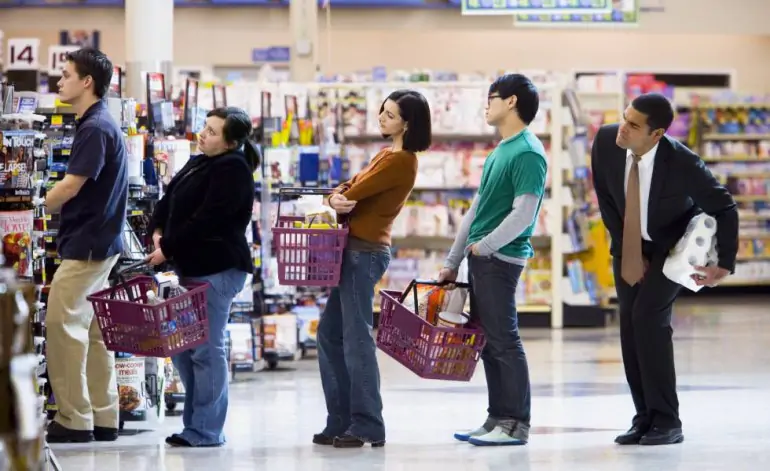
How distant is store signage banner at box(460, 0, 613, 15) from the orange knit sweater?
21.3ft

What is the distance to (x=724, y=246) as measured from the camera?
5.79 meters

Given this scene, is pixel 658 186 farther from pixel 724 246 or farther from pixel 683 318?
pixel 683 318

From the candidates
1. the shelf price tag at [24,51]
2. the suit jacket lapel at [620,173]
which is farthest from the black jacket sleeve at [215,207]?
the shelf price tag at [24,51]

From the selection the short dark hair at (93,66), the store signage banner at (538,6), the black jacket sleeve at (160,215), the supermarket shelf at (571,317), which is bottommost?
the supermarket shelf at (571,317)

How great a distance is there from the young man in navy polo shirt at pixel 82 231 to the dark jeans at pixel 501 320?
5.04 feet

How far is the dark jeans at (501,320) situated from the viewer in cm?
576

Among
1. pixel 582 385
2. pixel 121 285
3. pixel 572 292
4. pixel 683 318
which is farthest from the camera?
pixel 683 318

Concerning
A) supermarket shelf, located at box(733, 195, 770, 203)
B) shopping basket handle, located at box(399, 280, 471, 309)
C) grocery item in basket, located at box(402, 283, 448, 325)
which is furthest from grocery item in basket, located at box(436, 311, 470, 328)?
supermarket shelf, located at box(733, 195, 770, 203)

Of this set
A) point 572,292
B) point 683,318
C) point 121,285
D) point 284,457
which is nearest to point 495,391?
point 284,457

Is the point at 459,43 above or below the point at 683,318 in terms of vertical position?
above

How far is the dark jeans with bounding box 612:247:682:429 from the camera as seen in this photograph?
19.2 feet

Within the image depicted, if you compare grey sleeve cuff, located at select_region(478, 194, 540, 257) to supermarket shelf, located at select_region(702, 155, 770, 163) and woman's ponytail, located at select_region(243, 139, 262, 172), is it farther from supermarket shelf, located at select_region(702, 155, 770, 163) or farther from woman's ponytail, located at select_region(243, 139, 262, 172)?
supermarket shelf, located at select_region(702, 155, 770, 163)

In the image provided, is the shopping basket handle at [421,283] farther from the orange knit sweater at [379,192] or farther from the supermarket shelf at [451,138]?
the supermarket shelf at [451,138]

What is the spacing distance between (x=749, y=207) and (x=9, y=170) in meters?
13.5
